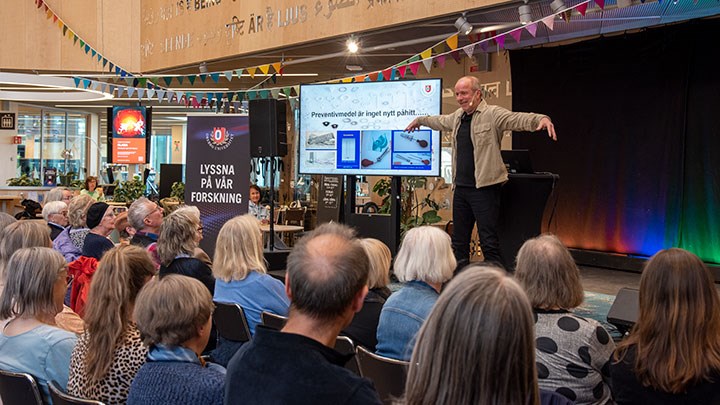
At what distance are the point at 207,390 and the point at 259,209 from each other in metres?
7.25

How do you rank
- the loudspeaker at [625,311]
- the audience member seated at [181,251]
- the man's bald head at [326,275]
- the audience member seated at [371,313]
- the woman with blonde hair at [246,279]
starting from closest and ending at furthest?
the man's bald head at [326,275] → the audience member seated at [371,313] → the woman with blonde hair at [246,279] → the loudspeaker at [625,311] → the audience member seated at [181,251]

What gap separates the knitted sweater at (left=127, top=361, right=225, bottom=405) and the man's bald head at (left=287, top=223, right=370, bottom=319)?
575 mm

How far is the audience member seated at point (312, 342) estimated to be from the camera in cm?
160

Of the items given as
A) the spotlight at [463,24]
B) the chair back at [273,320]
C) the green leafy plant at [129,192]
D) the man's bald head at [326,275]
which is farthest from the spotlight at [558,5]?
the green leafy plant at [129,192]

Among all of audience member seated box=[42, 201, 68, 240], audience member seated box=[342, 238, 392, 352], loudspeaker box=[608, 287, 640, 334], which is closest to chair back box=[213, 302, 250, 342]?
audience member seated box=[342, 238, 392, 352]

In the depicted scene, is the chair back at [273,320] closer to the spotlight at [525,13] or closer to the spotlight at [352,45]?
the spotlight at [525,13]

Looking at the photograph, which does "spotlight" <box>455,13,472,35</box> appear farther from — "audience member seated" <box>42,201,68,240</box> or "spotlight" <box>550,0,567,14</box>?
"audience member seated" <box>42,201,68,240</box>

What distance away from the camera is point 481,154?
17.6 ft

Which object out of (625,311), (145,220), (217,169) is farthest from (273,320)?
(217,169)

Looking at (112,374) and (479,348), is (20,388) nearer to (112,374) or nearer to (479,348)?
(112,374)

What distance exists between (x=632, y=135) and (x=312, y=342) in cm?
766

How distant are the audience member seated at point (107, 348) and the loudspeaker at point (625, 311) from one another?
2.58m

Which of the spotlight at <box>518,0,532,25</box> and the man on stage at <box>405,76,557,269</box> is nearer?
the man on stage at <box>405,76,557,269</box>

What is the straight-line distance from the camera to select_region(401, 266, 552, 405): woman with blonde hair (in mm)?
1332
